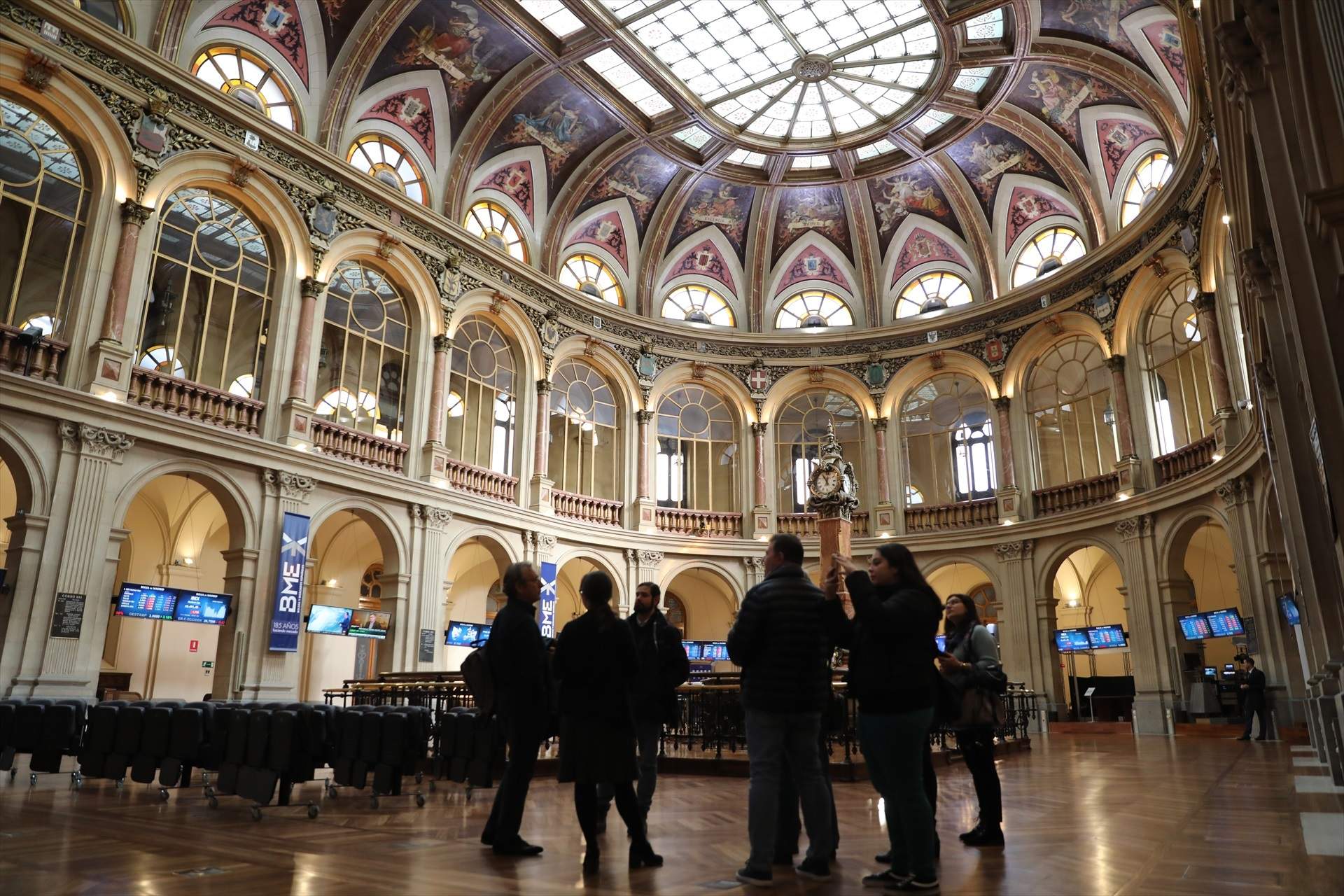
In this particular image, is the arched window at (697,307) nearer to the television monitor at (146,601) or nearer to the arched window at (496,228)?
the arched window at (496,228)

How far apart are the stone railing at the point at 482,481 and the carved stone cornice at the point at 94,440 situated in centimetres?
619

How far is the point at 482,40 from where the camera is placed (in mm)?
18391

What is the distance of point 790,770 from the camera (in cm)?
459

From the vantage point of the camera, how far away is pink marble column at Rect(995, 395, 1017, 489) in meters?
21.8

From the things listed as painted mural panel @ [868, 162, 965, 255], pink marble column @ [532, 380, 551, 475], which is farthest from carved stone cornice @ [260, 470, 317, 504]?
painted mural panel @ [868, 162, 965, 255]

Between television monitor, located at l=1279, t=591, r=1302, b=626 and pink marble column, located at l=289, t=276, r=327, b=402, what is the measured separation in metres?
16.3

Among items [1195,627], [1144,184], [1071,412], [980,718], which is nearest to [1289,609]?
[1195,627]

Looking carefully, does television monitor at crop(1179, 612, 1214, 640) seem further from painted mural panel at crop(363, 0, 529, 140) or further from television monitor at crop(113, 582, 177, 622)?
television monitor at crop(113, 582, 177, 622)

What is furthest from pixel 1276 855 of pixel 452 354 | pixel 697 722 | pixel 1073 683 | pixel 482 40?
pixel 1073 683

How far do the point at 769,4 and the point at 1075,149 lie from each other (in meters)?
7.93

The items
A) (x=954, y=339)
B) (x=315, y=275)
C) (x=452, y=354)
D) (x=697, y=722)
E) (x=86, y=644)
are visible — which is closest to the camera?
(x=86, y=644)

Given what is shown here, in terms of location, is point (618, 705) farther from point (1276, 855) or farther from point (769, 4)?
point (769, 4)

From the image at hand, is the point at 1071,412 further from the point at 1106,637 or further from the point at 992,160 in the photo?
the point at 992,160

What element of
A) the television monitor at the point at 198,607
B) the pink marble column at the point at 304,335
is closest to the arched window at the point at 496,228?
the pink marble column at the point at 304,335
